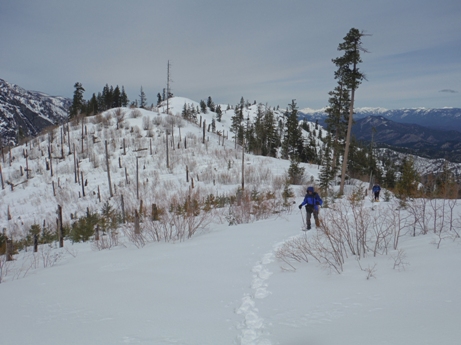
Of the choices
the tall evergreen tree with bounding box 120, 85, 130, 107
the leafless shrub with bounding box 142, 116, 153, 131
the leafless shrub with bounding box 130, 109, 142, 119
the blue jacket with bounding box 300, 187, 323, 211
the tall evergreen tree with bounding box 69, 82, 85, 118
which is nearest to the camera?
the blue jacket with bounding box 300, 187, 323, 211

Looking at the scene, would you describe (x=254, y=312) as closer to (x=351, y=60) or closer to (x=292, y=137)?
(x=351, y=60)

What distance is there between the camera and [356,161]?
4372cm

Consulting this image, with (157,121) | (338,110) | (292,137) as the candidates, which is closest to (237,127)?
(292,137)

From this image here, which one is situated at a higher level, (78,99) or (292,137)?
(78,99)

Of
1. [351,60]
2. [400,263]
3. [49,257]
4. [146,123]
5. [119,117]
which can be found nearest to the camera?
[400,263]

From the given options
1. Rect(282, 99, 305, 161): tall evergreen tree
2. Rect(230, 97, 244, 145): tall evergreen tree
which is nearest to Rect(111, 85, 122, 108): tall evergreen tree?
Rect(230, 97, 244, 145): tall evergreen tree

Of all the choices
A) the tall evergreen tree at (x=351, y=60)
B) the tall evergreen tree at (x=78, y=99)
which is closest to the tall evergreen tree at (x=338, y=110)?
the tall evergreen tree at (x=351, y=60)

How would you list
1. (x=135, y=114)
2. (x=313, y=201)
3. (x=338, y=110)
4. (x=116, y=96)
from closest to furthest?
(x=313, y=201) → (x=338, y=110) → (x=135, y=114) → (x=116, y=96)

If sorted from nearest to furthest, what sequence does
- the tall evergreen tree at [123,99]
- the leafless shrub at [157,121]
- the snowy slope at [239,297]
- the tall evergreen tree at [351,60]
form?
the snowy slope at [239,297]
the tall evergreen tree at [351,60]
the leafless shrub at [157,121]
the tall evergreen tree at [123,99]

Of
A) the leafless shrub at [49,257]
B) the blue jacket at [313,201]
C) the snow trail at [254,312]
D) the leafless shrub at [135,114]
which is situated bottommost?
the leafless shrub at [49,257]

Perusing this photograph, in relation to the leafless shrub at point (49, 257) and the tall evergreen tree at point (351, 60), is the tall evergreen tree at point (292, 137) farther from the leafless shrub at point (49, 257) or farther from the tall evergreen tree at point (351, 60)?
the leafless shrub at point (49, 257)

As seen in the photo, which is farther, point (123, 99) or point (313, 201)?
point (123, 99)

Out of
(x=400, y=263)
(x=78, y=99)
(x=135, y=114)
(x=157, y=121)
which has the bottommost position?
(x=400, y=263)

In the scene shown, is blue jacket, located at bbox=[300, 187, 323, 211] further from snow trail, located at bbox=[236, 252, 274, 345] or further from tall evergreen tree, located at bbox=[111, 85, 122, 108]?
tall evergreen tree, located at bbox=[111, 85, 122, 108]
